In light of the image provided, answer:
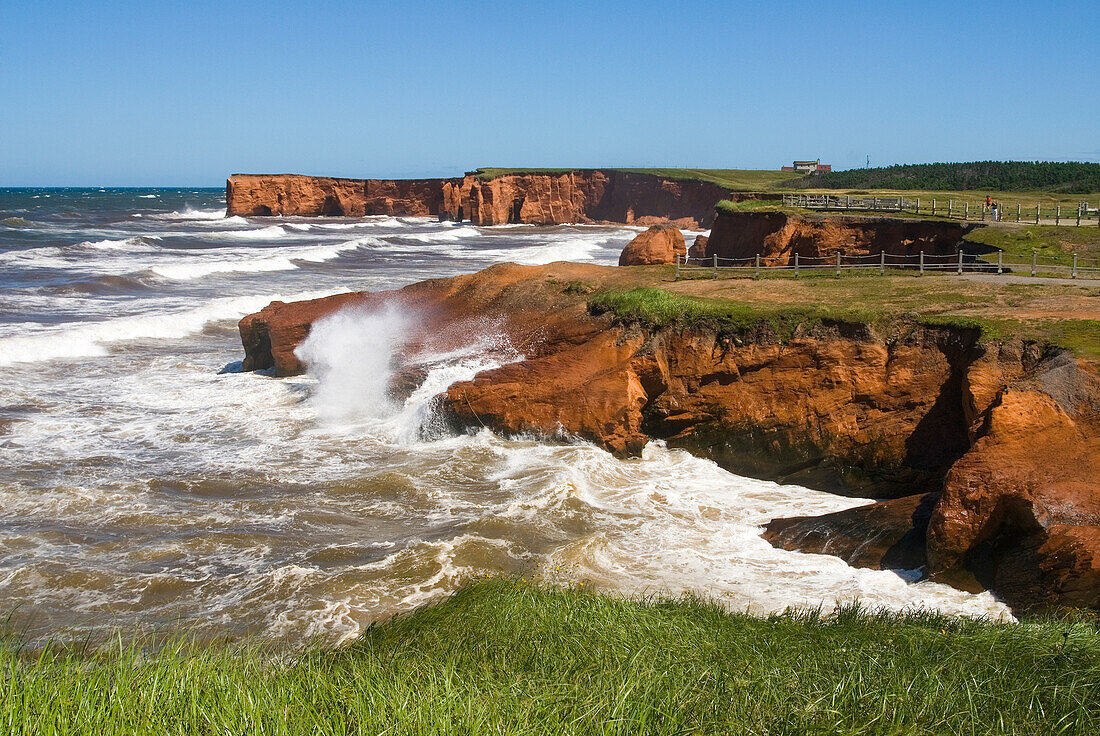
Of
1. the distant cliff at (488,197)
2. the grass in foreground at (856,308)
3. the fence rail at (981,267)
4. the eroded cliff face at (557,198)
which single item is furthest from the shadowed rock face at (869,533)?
the eroded cliff face at (557,198)

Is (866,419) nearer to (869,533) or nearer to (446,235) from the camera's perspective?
(869,533)

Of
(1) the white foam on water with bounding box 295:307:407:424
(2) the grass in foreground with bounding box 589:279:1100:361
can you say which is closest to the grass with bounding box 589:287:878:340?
(2) the grass in foreground with bounding box 589:279:1100:361

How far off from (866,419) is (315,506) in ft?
31.9

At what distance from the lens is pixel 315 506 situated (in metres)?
14.6

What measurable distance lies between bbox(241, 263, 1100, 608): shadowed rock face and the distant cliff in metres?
81.8

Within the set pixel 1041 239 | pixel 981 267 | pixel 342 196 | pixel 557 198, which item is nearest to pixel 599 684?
pixel 981 267

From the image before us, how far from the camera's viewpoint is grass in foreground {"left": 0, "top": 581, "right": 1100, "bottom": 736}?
16.1 ft

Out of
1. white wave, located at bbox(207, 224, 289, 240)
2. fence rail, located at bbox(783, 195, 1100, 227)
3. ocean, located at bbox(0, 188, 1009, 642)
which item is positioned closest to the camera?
ocean, located at bbox(0, 188, 1009, 642)

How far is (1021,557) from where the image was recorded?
11.6 meters

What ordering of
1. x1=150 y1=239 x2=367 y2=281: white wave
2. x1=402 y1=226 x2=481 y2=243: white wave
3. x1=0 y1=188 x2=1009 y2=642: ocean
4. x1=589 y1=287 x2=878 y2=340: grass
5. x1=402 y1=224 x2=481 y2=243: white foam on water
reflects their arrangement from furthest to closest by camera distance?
x1=402 y1=226 x2=481 y2=243: white wave
x1=402 y1=224 x2=481 y2=243: white foam on water
x1=150 y1=239 x2=367 y2=281: white wave
x1=589 y1=287 x2=878 y2=340: grass
x1=0 y1=188 x2=1009 y2=642: ocean

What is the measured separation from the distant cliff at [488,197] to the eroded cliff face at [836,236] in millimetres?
61248

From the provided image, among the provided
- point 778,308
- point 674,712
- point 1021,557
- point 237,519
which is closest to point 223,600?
point 237,519

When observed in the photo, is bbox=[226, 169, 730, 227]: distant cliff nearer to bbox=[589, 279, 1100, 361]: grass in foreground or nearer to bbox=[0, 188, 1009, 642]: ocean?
bbox=[589, 279, 1100, 361]: grass in foreground

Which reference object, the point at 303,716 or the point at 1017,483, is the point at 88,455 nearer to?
the point at 303,716
